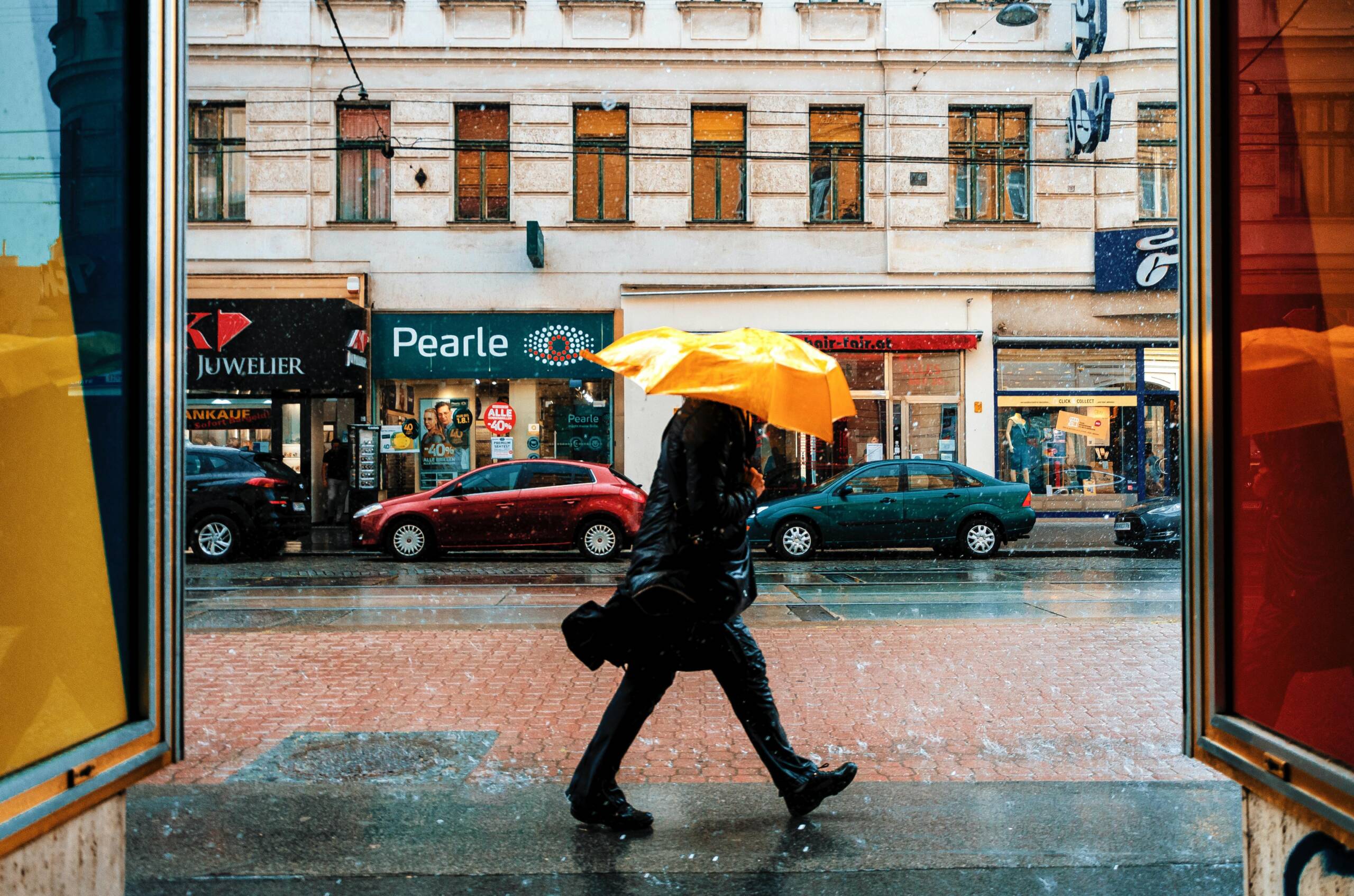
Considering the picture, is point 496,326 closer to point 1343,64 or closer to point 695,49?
point 695,49

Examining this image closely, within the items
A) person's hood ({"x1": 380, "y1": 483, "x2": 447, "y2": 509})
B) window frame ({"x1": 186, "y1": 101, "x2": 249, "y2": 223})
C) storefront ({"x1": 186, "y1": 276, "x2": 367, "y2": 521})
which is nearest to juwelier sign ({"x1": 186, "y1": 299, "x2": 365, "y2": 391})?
storefront ({"x1": 186, "y1": 276, "x2": 367, "y2": 521})

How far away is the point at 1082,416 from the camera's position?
2012 cm

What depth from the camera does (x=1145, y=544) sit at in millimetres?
15664

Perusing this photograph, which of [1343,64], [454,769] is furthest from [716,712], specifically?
[1343,64]

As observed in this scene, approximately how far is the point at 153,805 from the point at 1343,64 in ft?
16.0

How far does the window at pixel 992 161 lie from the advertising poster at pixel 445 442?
1002cm

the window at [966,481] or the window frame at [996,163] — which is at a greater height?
the window frame at [996,163]

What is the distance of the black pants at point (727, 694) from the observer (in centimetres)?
416

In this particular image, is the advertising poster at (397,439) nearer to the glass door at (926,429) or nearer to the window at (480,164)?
the window at (480,164)

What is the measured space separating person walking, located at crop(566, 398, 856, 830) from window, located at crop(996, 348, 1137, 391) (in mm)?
16868

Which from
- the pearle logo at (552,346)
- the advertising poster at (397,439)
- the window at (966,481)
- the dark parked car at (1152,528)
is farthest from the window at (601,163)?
the dark parked car at (1152,528)

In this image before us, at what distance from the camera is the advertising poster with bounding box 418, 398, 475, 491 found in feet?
65.6

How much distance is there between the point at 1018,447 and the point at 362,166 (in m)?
13.3

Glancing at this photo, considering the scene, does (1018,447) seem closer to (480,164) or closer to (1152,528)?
(1152,528)
